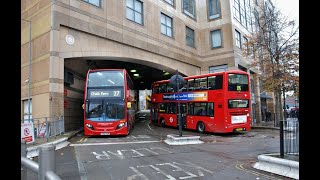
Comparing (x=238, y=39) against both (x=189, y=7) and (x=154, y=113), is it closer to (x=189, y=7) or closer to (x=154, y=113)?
(x=189, y=7)

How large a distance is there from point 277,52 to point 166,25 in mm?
11089

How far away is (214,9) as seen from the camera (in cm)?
3481

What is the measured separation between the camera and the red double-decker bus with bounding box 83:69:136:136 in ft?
59.4

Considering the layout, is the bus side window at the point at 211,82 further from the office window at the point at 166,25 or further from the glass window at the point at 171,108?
the office window at the point at 166,25

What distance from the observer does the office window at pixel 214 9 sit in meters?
34.4

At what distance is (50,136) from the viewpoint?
16547 millimetres

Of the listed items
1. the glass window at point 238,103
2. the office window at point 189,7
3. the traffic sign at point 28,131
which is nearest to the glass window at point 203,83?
the glass window at point 238,103

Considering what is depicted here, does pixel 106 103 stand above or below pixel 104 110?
above

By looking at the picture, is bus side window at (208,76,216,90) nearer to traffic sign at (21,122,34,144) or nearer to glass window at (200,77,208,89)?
glass window at (200,77,208,89)

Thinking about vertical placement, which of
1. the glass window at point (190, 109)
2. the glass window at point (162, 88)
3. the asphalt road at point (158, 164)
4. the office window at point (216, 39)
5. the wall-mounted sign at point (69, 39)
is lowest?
the asphalt road at point (158, 164)

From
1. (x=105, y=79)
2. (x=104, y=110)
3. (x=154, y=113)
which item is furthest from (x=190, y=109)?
(x=105, y=79)

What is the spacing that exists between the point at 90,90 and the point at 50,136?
3.65 meters

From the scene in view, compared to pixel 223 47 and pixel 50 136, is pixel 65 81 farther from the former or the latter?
pixel 223 47

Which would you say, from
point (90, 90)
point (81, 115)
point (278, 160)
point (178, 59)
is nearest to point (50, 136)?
point (90, 90)
